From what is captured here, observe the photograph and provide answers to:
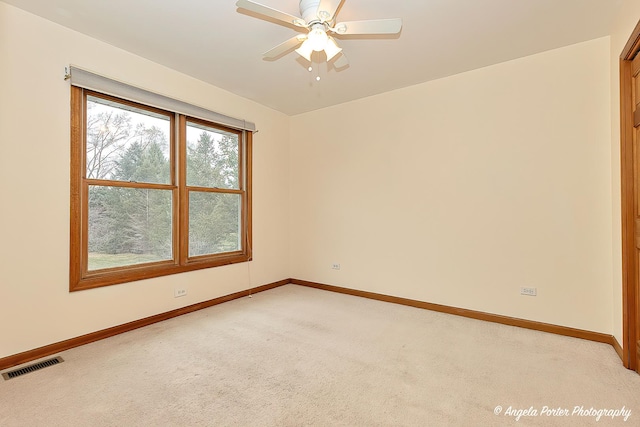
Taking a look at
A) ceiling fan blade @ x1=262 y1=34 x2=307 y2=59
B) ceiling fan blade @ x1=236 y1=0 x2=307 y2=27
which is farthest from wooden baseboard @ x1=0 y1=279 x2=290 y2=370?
ceiling fan blade @ x1=236 y1=0 x2=307 y2=27

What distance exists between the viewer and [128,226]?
2938 mm

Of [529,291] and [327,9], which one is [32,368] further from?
[529,291]

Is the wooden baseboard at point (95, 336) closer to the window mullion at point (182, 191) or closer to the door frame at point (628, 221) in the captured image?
the window mullion at point (182, 191)

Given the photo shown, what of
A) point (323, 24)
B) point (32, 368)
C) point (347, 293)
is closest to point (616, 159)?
point (323, 24)

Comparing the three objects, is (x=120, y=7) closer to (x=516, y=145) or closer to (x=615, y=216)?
(x=516, y=145)

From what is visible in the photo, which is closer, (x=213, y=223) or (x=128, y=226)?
(x=128, y=226)

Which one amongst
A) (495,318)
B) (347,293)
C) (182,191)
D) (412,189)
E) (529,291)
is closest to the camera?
(529,291)

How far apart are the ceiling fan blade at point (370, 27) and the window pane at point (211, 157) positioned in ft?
7.33

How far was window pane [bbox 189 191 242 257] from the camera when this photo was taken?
11.6 feet

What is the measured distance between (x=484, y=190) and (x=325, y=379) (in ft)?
8.00

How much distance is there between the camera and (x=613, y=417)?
163 centimetres

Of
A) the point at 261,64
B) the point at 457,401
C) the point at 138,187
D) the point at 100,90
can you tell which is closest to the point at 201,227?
the point at 138,187

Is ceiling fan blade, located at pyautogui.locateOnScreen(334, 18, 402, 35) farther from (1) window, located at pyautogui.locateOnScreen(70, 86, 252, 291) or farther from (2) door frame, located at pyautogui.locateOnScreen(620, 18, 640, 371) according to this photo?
(1) window, located at pyautogui.locateOnScreen(70, 86, 252, 291)

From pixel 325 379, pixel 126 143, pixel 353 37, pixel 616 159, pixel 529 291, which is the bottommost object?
pixel 325 379
